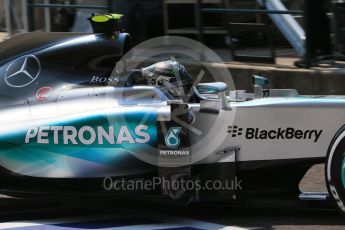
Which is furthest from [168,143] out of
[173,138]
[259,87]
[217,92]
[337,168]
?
[337,168]

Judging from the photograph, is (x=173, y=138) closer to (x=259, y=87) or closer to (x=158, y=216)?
(x=158, y=216)

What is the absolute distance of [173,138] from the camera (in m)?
4.70

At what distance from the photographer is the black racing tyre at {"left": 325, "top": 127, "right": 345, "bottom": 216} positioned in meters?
4.49

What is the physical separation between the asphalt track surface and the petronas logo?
534mm

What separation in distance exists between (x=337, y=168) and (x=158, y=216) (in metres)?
1.35

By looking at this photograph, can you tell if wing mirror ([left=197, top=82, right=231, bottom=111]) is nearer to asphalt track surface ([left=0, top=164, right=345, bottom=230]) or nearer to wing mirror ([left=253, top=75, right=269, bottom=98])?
wing mirror ([left=253, top=75, right=269, bottom=98])

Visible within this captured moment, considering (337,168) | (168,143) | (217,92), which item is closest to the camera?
(337,168)

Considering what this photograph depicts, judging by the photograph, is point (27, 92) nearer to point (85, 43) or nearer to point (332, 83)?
point (85, 43)

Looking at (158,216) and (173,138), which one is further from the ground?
(173,138)

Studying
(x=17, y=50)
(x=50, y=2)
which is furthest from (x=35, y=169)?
(x=50, y=2)

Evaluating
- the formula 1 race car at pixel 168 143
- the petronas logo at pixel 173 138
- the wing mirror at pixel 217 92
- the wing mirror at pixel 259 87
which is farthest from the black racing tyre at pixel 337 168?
the petronas logo at pixel 173 138

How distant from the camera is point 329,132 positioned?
15.2 feet

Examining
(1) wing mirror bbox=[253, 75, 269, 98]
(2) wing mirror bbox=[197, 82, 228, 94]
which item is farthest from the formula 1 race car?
(1) wing mirror bbox=[253, 75, 269, 98]

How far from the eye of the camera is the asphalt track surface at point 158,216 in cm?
480
